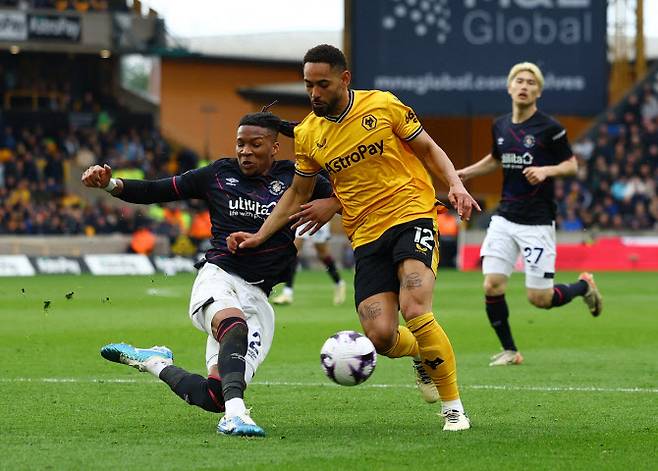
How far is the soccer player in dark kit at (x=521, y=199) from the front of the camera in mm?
11969

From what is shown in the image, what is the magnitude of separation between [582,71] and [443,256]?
604 cm

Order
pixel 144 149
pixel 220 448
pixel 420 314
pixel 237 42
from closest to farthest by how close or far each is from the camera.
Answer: pixel 220 448, pixel 420 314, pixel 144 149, pixel 237 42

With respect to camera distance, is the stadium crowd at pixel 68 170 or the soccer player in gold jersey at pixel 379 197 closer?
the soccer player in gold jersey at pixel 379 197

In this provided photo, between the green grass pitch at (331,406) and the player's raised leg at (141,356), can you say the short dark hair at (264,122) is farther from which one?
the green grass pitch at (331,406)

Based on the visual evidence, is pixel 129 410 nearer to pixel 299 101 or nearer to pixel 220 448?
pixel 220 448

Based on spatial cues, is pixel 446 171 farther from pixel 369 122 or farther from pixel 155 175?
pixel 155 175

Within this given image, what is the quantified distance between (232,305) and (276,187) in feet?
2.77

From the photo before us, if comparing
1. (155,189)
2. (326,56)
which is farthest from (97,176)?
(326,56)

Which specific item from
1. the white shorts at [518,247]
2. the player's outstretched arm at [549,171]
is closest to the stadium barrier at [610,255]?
the white shorts at [518,247]

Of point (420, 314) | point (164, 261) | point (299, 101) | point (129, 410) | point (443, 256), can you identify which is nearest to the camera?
point (420, 314)

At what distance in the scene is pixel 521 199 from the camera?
12.2m

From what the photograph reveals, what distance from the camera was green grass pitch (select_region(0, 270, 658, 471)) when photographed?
6816 millimetres

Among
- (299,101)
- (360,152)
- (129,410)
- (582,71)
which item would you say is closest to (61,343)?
(129,410)

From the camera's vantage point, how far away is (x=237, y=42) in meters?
58.5
